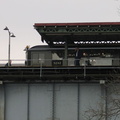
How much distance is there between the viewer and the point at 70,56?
2927cm

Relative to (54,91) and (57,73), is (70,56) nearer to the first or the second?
(57,73)

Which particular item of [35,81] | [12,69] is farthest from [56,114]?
[12,69]

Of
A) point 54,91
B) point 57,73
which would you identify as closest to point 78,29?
point 57,73

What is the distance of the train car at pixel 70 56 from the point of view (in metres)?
27.8

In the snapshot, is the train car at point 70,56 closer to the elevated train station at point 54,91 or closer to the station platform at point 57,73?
the station platform at point 57,73

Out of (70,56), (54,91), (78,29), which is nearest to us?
(54,91)

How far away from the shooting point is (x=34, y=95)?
23.0m

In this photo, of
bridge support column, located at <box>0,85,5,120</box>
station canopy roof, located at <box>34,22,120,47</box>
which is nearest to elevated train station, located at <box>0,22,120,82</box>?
station canopy roof, located at <box>34,22,120,47</box>

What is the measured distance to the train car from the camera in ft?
91.3

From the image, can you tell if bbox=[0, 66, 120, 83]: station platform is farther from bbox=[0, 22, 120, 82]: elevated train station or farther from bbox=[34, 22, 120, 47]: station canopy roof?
bbox=[34, 22, 120, 47]: station canopy roof

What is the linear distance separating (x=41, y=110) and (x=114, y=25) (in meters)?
10.2

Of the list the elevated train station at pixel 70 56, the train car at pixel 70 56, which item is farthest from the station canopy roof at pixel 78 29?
the train car at pixel 70 56

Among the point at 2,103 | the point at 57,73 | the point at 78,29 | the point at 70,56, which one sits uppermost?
the point at 78,29

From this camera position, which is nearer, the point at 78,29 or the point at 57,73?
the point at 57,73
